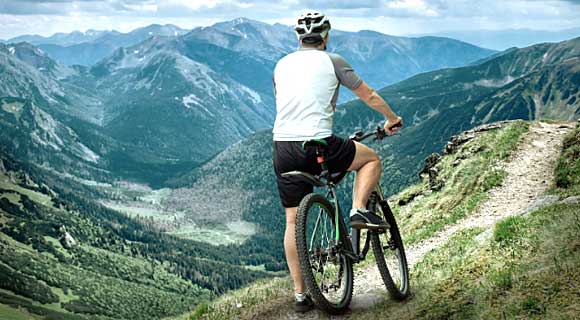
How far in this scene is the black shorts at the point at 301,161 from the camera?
32.2ft

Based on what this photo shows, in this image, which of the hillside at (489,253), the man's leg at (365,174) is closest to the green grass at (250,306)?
the hillside at (489,253)

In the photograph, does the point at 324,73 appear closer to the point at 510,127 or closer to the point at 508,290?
Result: the point at 508,290

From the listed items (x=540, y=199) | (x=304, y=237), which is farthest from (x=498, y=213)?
(x=304, y=237)

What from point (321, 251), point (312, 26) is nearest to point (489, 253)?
point (321, 251)

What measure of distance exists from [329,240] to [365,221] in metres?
0.80

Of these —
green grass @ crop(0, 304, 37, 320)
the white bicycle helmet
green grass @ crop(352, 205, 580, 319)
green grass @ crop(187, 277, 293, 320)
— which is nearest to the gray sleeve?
the white bicycle helmet

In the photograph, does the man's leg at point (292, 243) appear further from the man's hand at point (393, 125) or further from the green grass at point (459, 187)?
the green grass at point (459, 187)

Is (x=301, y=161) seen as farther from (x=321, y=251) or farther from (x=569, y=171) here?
(x=569, y=171)

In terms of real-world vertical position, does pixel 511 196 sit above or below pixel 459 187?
above

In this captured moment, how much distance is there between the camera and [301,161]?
9.82 m

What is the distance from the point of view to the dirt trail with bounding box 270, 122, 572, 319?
12336 millimetres

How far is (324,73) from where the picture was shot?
9805 millimetres

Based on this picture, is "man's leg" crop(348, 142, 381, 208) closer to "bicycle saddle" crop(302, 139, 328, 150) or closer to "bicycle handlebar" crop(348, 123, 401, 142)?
"bicycle handlebar" crop(348, 123, 401, 142)

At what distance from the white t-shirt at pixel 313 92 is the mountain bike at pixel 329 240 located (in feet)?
Result: 1.09
